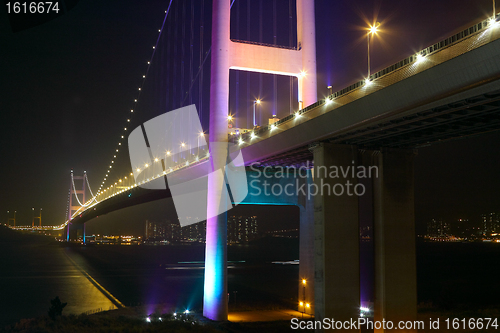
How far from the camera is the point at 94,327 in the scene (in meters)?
15.3

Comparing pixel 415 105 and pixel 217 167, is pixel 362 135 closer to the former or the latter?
pixel 415 105

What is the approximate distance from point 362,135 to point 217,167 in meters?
8.17

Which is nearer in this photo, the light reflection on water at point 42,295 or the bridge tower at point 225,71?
the bridge tower at point 225,71

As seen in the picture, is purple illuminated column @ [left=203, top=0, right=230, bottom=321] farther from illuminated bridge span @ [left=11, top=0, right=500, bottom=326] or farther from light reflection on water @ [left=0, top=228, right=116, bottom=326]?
light reflection on water @ [left=0, top=228, right=116, bottom=326]

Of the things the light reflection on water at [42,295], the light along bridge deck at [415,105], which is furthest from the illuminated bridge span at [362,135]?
the light reflection on water at [42,295]

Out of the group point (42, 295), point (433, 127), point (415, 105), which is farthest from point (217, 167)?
point (42, 295)

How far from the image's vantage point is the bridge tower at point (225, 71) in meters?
20.5

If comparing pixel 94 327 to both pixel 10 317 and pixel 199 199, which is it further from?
pixel 199 199

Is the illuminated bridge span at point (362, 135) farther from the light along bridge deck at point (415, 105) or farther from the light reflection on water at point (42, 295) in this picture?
the light reflection on water at point (42, 295)

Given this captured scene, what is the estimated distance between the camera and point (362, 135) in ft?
47.1

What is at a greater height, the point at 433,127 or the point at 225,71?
the point at 225,71

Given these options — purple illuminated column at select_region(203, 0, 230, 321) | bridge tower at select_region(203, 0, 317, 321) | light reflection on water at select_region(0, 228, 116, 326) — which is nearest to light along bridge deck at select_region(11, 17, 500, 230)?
purple illuminated column at select_region(203, 0, 230, 321)

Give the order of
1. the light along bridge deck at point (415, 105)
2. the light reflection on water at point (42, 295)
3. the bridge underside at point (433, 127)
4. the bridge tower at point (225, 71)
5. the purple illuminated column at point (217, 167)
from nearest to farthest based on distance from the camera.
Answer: the light along bridge deck at point (415, 105)
the bridge underside at point (433, 127)
the purple illuminated column at point (217, 167)
the bridge tower at point (225, 71)
the light reflection on water at point (42, 295)

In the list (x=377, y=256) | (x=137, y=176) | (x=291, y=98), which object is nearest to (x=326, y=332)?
(x=377, y=256)
